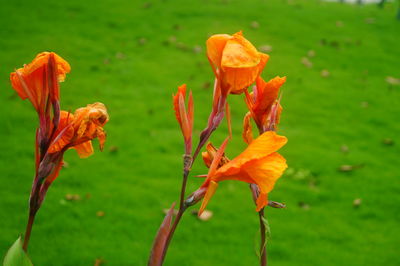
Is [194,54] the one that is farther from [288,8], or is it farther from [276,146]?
[276,146]

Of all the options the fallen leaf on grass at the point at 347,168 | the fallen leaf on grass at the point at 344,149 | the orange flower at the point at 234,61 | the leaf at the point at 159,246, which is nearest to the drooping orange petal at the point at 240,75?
the orange flower at the point at 234,61

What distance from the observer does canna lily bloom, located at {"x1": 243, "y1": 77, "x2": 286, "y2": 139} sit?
81 centimetres

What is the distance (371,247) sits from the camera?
2.75 metres

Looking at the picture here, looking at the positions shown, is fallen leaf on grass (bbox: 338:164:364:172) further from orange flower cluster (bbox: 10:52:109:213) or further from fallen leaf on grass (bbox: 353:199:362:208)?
orange flower cluster (bbox: 10:52:109:213)

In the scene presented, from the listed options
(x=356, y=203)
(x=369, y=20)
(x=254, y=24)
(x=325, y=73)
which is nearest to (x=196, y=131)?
(x=356, y=203)

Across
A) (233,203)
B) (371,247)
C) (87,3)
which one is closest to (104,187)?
(233,203)

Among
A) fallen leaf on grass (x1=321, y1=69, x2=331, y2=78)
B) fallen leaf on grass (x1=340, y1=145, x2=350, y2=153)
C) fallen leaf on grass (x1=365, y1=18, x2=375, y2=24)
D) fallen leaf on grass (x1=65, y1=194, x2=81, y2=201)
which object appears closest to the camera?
fallen leaf on grass (x1=65, y1=194, x2=81, y2=201)

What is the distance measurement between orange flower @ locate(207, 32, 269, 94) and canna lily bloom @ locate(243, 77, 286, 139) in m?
0.09

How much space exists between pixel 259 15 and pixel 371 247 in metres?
5.19

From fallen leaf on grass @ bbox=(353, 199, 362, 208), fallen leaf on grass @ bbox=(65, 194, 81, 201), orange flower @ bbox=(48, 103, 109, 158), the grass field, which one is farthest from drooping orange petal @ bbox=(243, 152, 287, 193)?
fallen leaf on grass @ bbox=(353, 199, 362, 208)

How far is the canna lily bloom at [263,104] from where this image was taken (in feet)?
2.64

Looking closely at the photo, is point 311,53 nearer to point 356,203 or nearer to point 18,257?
point 356,203

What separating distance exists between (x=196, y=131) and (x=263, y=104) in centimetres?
306

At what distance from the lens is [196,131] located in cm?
389
